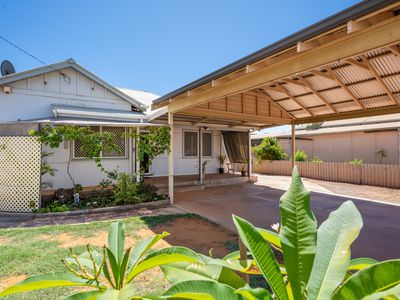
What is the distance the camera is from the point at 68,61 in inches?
481

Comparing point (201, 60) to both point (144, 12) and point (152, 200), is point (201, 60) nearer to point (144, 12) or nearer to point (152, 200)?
point (144, 12)

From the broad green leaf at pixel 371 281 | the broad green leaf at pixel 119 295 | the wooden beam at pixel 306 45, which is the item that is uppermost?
the wooden beam at pixel 306 45

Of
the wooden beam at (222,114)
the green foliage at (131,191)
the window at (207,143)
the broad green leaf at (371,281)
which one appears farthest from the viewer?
the window at (207,143)

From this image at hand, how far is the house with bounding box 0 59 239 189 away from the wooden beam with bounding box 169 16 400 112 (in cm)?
473

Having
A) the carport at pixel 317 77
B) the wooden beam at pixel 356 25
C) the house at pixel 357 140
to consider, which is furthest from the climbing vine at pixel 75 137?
the house at pixel 357 140

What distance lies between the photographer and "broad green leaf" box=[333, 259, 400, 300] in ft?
2.66

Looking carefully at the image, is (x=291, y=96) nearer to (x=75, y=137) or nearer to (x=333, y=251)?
(x=75, y=137)

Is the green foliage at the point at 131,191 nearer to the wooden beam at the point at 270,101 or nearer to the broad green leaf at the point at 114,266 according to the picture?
the wooden beam at the point at 270,101

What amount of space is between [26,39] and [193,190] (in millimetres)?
10673

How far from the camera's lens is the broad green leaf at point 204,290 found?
0.88 metres

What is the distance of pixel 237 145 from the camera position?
16.4 meters

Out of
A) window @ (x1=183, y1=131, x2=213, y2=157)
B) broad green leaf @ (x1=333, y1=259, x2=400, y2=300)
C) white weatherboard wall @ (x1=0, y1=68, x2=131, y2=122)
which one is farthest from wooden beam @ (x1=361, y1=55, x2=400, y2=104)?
white weatherboard wall @ (x1=0, y1=68, x2=131, y2=122)

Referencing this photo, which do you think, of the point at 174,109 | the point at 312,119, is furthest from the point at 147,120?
the point at 312,119

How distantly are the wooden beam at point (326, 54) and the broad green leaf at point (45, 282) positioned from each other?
15.5ft
